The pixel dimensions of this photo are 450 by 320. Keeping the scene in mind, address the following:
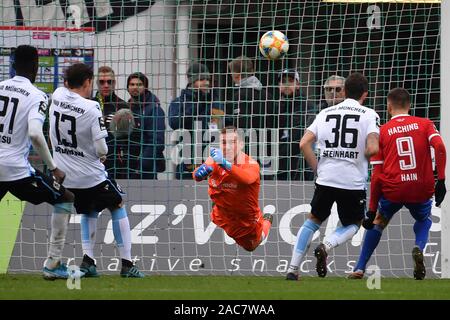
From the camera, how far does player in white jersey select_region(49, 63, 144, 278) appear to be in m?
12.0

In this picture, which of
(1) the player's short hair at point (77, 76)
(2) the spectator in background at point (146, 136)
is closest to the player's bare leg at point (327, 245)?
(1) the player's short hair at point (77, 76)

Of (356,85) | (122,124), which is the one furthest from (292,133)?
(356,85)

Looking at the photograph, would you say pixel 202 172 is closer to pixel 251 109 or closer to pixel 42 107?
pixel 42 107

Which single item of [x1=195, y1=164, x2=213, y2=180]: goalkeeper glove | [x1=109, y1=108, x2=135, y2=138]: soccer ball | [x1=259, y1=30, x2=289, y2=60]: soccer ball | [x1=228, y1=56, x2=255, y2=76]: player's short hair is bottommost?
[x1=195, y1=164, x2=213, y2=180]: goalkeeper glove

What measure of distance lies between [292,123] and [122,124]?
2.04 metres

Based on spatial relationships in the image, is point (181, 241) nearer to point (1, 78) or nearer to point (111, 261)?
point (111, 261)

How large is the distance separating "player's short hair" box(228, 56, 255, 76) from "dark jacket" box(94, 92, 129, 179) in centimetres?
133

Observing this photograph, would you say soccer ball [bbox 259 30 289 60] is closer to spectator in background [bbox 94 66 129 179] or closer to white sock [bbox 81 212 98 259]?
spectator in background [bbox 94 66 129 179]

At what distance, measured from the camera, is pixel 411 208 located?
12711mm

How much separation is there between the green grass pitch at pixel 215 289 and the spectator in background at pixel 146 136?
285cm

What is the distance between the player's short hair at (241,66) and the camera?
1485 centimetres

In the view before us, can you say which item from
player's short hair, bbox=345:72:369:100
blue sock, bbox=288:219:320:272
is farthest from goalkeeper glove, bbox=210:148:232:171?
player's short hair, bbox=345:72:369:100
